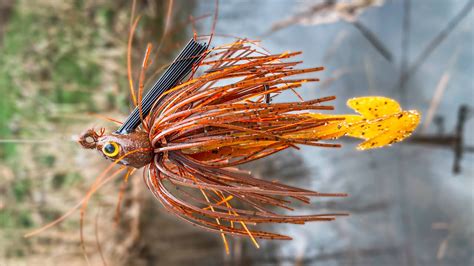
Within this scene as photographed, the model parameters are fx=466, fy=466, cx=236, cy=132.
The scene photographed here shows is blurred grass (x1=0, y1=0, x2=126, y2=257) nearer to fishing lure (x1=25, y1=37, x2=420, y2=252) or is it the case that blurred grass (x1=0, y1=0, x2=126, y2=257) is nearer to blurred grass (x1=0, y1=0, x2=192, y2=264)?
blurred grass (x1=0, y1=0, x2=192, y2=264)

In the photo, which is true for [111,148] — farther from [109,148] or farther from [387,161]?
[387,161]

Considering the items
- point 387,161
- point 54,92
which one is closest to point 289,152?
point 387,161

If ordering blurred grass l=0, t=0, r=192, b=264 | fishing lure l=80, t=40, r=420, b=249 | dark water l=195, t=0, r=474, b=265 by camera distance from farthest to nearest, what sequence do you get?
blurred grass l=0, t=0, r=192, b=264
dark water l=195, t=0, r=474, b=265
fishing lure l=80, t=40, r=420, b=249

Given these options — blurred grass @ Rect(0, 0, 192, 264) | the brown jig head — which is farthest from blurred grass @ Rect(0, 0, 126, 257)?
the brown jig head

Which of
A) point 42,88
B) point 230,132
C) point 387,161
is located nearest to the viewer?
point 230,132

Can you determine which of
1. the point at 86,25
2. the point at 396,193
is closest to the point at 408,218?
the point at 396,193

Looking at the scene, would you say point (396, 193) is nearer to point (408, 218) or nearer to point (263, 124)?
point (408, 218)
